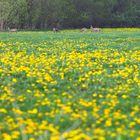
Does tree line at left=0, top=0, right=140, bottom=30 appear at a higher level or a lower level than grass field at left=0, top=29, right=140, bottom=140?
higher

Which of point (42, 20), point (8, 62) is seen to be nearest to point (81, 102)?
point (8, 62)

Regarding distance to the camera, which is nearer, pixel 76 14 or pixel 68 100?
pixel 68 100

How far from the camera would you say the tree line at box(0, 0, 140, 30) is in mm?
55562

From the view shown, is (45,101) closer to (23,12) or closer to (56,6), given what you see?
(23,12)

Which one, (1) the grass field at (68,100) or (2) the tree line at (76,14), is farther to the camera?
(2) the tree line at (76,14)

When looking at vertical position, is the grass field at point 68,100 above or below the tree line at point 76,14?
below

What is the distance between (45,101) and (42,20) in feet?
169

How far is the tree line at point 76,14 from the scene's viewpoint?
55562mm

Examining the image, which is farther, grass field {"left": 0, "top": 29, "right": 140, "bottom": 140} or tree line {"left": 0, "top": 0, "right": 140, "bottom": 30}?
tree line {"left": 0, "top": 0, "right": 140, "bottom": 30}

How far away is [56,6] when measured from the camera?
189 ft

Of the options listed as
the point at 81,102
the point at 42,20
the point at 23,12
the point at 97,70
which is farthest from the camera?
the point at 42,20

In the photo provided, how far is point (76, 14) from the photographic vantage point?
59.5m

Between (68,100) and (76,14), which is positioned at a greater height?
(76,14)

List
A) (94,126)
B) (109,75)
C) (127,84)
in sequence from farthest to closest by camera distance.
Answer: (109,75) → (127,84) → (94,126)
